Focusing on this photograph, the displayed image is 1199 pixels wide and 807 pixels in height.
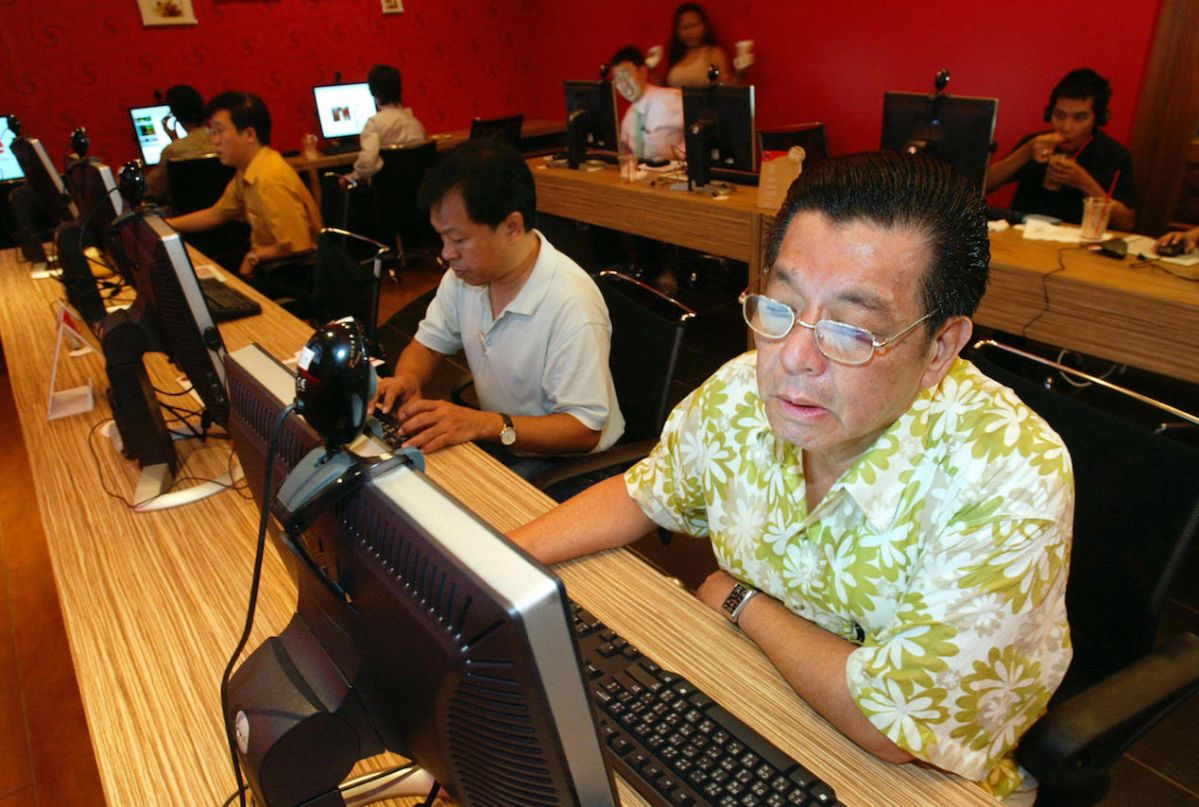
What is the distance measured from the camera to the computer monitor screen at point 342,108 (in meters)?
5.82

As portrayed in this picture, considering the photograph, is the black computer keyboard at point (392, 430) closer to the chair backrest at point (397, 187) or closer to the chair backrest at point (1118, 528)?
the chair backrest at point (1118, 528)

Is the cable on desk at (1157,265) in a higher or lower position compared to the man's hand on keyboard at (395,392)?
lower

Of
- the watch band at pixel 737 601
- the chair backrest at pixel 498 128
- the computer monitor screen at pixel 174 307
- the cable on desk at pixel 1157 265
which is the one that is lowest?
the cable on desk at pixel 1157 265

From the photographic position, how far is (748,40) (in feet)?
17.8

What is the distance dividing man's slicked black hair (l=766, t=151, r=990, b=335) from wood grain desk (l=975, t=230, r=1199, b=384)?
1660 mm

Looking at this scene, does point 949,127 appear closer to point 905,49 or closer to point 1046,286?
point 1046,286

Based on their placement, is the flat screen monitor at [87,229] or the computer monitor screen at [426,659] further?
the flat screen monitor at [87,229]

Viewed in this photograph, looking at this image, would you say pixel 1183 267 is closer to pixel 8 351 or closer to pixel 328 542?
pixel 328 542

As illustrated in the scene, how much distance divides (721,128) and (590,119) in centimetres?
111

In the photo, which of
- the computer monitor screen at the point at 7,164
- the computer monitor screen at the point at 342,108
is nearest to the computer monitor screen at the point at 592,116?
the computer monitor screen at the point at 342,108

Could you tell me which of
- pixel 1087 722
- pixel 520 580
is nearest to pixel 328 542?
pixel 520 580

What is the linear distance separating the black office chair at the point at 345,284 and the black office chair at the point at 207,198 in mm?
1842

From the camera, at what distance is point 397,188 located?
495cm

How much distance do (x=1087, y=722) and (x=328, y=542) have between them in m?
0.86
